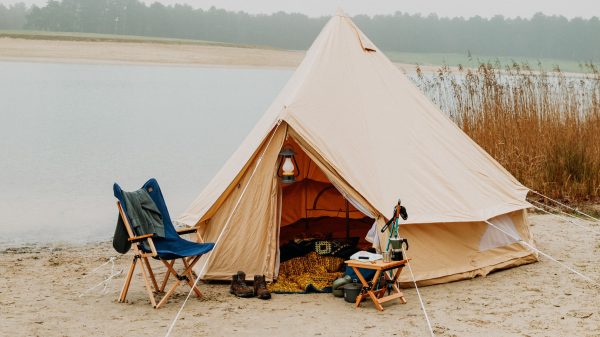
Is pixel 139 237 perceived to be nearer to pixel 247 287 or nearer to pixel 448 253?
pixel 247 287

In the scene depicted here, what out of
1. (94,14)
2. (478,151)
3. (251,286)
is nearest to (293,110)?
(251,286)

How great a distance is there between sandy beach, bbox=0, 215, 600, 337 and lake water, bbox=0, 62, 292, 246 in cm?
316

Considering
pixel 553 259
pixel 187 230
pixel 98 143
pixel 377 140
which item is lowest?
pixel 98 143

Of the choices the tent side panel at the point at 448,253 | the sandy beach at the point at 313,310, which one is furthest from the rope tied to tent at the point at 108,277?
the tent side panel at the point at 448,253

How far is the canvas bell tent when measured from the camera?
591cm

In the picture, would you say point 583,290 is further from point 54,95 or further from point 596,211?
point 54,95

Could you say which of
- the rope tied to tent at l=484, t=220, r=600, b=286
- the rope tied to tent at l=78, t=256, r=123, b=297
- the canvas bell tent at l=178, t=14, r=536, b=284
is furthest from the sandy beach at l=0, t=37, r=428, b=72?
the rope tied to tent at l=484, t=220, r=600, b=286

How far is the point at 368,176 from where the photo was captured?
5.94 m

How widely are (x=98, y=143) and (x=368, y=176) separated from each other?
14638mm

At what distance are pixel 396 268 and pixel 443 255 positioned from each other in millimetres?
536

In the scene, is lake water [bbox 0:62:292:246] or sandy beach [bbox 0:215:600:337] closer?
sandy beach [bbox 0:215:600:337]

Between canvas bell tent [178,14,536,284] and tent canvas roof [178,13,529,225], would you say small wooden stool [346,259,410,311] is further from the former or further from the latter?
tent canvas roof [178,13,529,225]

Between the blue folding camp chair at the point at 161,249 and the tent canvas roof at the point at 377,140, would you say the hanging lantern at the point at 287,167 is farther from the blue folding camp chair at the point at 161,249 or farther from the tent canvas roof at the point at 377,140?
the blue folding camp chair at the point at 161,249

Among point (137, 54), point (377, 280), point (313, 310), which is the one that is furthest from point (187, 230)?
point (137, 54)
